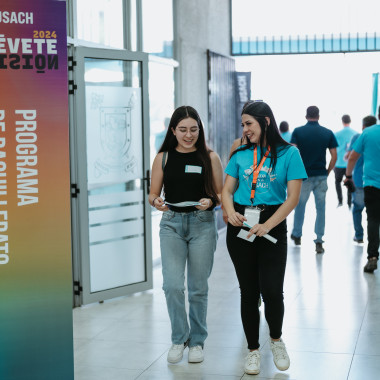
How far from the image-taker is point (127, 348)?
14.9 ft

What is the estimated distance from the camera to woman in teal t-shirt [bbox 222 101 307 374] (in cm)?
376

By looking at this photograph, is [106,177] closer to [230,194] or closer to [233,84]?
[230,194]

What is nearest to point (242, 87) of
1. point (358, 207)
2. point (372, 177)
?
point (358, 207)

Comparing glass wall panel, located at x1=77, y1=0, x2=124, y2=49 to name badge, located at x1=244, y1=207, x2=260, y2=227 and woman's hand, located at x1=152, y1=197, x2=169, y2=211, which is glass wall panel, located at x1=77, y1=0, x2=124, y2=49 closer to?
woman's hand, located at x1=152, y1=197, x2=169, y2=211

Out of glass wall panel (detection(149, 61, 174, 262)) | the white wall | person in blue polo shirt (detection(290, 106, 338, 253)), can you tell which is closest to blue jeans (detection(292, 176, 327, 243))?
person in blue polo shirt (detection(290, 106, 338, 253))

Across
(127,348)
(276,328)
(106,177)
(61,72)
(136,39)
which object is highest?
(136,39)

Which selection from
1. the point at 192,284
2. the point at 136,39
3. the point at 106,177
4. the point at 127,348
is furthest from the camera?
the point at 136,39

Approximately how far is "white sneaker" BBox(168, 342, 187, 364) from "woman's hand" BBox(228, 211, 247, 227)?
908mm

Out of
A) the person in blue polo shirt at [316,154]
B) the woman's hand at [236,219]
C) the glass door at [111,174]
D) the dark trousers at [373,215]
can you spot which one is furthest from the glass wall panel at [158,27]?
the woman's hand at [236,219]

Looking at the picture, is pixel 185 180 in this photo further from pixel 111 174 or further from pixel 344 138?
pixel 344 138

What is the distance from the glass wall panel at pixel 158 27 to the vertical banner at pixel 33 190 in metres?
4.46

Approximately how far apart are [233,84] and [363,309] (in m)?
6.08

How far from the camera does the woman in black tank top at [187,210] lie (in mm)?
4027

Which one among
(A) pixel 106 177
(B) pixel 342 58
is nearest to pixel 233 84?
(B) pixel 342 58
